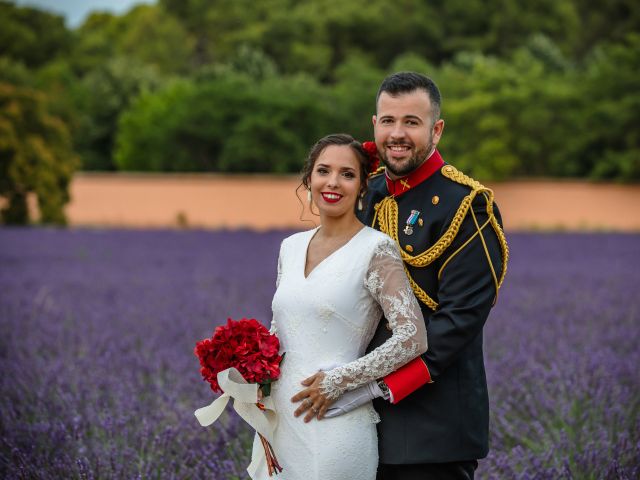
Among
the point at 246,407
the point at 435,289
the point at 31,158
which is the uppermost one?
the point at 31,158

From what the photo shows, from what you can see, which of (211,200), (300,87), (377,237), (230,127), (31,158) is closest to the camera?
(377,237)

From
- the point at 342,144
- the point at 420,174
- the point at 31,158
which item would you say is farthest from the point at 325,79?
the point at 342,144

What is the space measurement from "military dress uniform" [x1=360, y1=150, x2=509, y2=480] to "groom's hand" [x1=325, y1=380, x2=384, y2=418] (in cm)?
4

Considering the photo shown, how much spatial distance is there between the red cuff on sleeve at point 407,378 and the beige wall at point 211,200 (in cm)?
2467

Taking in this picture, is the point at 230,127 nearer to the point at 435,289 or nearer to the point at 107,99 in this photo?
the point at 107,99

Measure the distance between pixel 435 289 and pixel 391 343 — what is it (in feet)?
0.82

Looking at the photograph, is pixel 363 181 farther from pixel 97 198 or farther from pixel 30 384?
pixel 97 198

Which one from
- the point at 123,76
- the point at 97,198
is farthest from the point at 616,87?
the point at 123,76

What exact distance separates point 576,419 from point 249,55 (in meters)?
32.8

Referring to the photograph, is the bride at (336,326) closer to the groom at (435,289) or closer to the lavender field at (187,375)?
the groom at (435,289)

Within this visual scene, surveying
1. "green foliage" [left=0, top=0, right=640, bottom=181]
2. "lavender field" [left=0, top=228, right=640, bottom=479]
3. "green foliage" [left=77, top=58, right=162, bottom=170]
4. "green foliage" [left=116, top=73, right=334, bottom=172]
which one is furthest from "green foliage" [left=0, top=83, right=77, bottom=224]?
"lavender field" [left=0, top=228, right=640, bottom=479]

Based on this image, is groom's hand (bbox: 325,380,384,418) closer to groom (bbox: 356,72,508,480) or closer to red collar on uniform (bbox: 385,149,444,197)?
groom (bbox: 356,72,508,480)

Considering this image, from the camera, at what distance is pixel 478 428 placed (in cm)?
231

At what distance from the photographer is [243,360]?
7.09 ft
